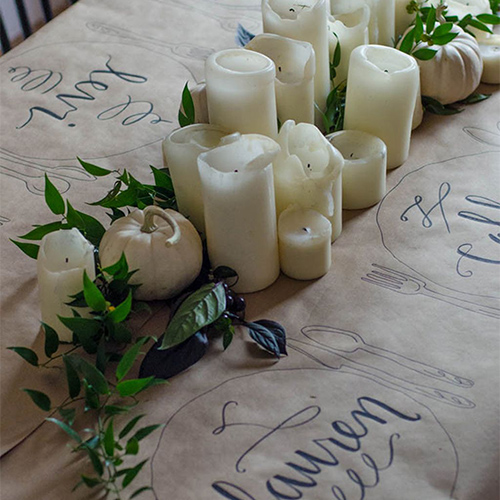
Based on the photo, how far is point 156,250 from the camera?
0.55m

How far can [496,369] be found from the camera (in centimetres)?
51

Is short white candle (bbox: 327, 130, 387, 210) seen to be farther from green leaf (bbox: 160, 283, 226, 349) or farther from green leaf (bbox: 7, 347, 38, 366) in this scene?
green leaf (bbox: 7, 347, 38, 366)

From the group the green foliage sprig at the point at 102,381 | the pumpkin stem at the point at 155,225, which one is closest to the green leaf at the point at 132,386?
the green foliage sprig at the point at 102,381

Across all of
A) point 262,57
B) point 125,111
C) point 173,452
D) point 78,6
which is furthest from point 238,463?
point 78,6

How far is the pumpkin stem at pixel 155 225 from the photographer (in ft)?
1.76

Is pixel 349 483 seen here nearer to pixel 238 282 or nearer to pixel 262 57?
pixel 238 282

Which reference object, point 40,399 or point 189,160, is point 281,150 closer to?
point 189,160

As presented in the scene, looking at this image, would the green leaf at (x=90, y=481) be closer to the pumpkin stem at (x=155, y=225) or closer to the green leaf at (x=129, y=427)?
the green leaf at (x=129, y=427)

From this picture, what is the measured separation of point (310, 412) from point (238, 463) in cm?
6

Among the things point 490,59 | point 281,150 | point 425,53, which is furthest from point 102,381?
point 490,59

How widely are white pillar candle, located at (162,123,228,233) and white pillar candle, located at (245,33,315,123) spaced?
3.5 inches

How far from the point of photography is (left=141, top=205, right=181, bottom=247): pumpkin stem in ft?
1.76

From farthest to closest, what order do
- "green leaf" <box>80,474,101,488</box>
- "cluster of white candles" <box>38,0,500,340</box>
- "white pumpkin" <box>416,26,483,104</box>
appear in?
"white pumpkin" <box>416,26,483,104</box>, "cluster of white candles" <box>38,0,500,340</box>, "green leaf" <box>80,474,101,488</box>

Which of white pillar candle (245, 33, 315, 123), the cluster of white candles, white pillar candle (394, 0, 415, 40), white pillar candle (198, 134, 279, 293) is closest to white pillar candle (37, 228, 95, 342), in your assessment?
the cluster of white candles
